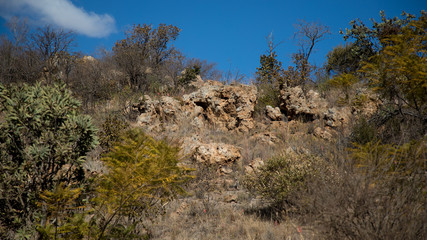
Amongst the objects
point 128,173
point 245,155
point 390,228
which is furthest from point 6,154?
point 245,155

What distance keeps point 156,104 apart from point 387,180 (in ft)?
33.3

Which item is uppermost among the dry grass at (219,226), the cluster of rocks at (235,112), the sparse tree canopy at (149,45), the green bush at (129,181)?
the sparse tree canopy at (149,45)

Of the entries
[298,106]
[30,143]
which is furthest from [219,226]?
[298,106]

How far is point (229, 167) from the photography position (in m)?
7.89

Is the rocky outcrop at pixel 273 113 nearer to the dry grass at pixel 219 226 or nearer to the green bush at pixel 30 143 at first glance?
the dry grass at pixel 219 226

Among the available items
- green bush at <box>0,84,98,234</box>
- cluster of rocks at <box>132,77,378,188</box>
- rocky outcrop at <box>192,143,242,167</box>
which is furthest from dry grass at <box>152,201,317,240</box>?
cluster of rocks at <box>132,77,378,188</box>

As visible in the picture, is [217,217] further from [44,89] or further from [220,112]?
[220,112]

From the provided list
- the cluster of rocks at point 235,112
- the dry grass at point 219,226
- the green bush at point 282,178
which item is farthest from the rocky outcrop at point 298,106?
the dry grass at point 219,226

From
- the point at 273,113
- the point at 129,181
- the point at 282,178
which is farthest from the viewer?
the point at 273,113

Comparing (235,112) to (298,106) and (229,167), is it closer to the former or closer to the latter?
(298,106)

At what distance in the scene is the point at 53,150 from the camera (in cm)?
312

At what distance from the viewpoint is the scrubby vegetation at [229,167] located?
272 cm

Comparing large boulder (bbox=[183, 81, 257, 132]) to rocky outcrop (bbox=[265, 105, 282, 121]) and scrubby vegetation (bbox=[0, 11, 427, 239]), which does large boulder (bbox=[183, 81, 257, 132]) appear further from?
rocky outcrop (bbox=[265, 105, 282, 121])

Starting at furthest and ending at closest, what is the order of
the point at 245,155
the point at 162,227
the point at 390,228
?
the point at 245,155, the point at 162,227, the point at 390,228
